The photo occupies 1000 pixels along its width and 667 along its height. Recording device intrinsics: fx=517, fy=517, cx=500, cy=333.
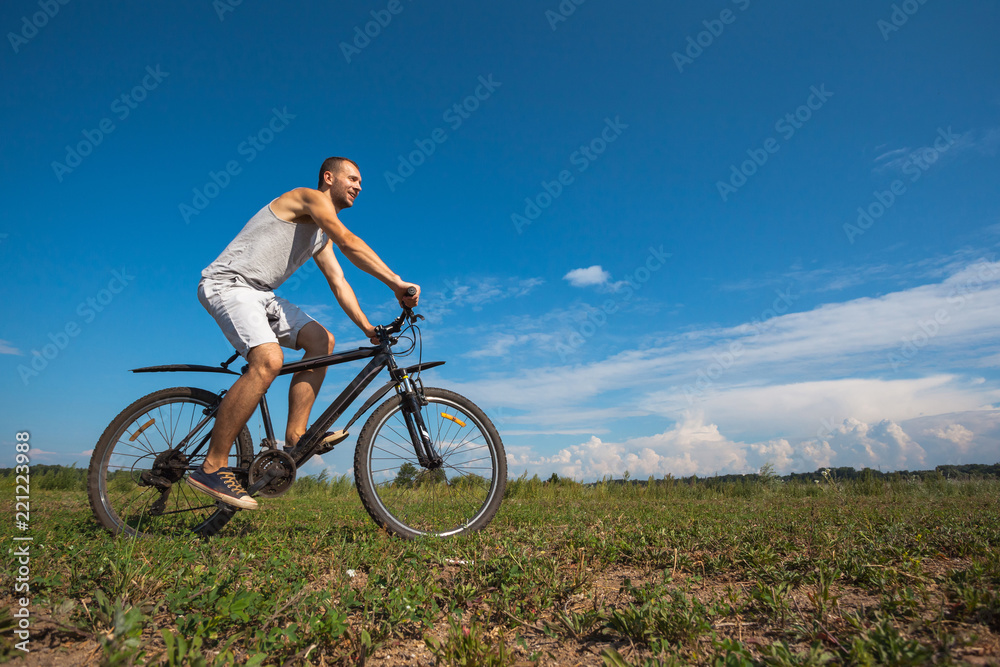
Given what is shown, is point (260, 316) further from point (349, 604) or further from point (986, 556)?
point (986, 556)

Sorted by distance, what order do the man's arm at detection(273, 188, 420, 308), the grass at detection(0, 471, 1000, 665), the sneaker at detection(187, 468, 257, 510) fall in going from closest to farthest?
the grass at detection(0, 471, 1000, 665), the sneaker at detection(187, 468, 257, 510), the man's arm at detection(273, 188, 420, 308)

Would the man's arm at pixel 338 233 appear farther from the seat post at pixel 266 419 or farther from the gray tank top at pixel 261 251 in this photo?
the seat post at pixel 266 419

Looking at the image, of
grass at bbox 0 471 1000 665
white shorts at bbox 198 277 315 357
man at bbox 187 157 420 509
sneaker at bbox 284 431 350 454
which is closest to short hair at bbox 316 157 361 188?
man at bbox 187 157 420 509

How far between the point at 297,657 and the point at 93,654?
0.73 m

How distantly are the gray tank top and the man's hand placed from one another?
0.82 meters

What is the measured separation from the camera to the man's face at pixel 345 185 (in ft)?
13.1

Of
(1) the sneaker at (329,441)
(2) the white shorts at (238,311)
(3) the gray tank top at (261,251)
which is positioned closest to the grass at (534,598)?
(1) the sneaker at (329,441)

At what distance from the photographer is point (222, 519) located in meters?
3.85

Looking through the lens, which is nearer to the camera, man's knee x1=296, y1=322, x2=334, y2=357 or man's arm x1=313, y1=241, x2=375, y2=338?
man's knee x1=296, y1=322, x2=334, y2=357

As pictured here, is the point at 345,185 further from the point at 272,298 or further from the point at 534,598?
the point at 534,598

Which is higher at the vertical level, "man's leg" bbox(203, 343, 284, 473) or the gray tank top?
the gray tank top

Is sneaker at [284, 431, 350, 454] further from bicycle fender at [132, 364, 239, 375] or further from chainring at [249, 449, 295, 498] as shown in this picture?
bicycle fender at [132, 364, 239, 375]

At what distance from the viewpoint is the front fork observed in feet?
12.6

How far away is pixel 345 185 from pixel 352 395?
1.61 m
